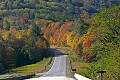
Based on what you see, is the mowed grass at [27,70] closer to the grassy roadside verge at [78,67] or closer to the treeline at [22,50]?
the treeline at [22,50]

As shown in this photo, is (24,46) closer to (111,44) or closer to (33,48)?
(33,48)

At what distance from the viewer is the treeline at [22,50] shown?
118 meters

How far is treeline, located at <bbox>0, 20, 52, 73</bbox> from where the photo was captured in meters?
118

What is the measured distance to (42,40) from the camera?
160m

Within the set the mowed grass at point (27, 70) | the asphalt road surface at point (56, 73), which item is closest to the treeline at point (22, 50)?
the mowed grass at point (27, 70)

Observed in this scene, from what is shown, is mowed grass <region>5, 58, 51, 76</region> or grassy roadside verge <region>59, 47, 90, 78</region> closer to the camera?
grassy roadside verge <region>59, 47, 90, 78</region>

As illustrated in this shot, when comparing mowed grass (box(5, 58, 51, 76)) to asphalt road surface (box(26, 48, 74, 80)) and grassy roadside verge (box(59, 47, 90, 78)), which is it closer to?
asphalt road surface (box(26, 48, 74, 80))

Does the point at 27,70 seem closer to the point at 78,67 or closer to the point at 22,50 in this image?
the point at 78,67

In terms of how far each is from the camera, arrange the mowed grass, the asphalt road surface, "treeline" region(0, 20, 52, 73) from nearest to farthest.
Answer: the asphalt road surface → the mowed grass → "treeline" region(0, 20, 52, 73)

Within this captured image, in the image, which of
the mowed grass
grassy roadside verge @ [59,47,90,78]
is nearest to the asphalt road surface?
grassy roadside verge @ [59,47,90,78]

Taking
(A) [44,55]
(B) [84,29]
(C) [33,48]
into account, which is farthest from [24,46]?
(B) [84,29]

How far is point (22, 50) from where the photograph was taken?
13300 centimetres

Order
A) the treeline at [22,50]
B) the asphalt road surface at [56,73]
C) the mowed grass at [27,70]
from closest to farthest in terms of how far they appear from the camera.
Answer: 1. the asphalt road surface at [56,73]
2. the mowed grass at [27,70]
3. the treeline at [22,50]

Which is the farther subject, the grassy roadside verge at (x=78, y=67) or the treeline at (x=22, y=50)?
the treeline at (x=22, y=50)
